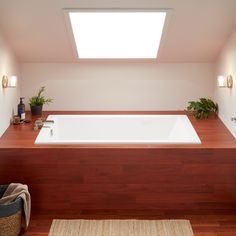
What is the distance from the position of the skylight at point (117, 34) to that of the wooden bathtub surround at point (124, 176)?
1286mm

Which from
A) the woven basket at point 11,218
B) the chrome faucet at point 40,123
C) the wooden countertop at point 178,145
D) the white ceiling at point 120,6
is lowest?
the woven basket at point 11,218

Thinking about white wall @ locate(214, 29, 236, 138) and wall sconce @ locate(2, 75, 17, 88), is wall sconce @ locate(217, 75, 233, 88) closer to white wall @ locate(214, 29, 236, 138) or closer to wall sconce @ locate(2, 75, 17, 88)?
white wall @ locate(214, 29, 236, 138)

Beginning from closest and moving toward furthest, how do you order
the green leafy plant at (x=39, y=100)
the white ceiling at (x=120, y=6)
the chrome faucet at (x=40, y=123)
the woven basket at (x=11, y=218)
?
the woven basket at (x=11, y=218), the white ceiling at (x=120, y=6), the chrome faucet at (x=40, y=123), the green leafy plant at (x=39, y=100)

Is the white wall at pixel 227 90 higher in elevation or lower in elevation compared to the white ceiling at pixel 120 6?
lower

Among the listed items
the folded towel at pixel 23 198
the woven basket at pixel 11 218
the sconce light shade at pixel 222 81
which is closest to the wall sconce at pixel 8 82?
the folded towel at pixel 23 198

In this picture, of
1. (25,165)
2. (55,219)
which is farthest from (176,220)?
(25,165)

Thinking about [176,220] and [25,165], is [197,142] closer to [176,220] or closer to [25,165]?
[176,220]

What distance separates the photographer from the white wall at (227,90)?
3738mm

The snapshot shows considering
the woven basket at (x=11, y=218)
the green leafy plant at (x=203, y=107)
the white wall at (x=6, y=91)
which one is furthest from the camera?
the green leafy plant at (x=203, y=107)

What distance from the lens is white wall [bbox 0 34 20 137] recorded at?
3.71m

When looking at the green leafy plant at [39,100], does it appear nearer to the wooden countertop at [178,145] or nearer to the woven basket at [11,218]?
the wooden countertop at [178,145]

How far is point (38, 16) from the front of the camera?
3.42 metres

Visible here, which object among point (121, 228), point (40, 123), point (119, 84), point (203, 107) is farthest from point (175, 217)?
point (119, 84)

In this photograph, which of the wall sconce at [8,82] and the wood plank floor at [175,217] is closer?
the wood plank floor at [175,217]
